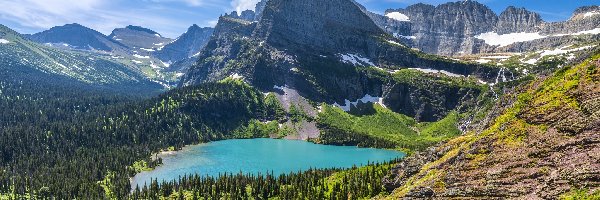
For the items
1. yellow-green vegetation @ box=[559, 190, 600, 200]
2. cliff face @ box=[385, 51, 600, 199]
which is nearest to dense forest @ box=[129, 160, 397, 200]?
cliff face @ box=[385, 51, 600, 199]

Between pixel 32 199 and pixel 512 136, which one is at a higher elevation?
pixel 512 136

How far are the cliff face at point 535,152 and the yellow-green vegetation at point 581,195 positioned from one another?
738mm

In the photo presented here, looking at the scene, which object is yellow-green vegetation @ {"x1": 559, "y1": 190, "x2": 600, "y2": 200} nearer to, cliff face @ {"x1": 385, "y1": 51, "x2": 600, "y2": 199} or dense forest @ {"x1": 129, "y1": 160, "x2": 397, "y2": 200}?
cliff face @ {"x1": 385, "y1": 51, "x2": 600, "y2": 199}

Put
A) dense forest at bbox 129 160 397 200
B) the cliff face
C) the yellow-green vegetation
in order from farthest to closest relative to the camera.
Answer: dense forest at bbox 129 160 397 200, the cliff face, the yellow-green vegetation

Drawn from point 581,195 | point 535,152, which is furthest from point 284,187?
point 581,195

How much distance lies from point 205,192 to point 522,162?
11632 cm

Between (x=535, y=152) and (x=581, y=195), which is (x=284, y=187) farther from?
(x=581, y=195)

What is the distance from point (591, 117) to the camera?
60.4 metres

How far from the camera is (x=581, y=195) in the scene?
52.3m

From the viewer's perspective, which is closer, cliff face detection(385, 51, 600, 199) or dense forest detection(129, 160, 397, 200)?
cliff face detection(385, 51, 600, 199)

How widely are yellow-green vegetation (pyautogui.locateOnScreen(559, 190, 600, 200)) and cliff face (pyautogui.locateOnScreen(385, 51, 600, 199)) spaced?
738 millimetres

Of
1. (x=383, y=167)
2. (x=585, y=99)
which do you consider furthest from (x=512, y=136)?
(x=383, y=167)

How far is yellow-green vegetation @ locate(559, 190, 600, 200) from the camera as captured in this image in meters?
50.7

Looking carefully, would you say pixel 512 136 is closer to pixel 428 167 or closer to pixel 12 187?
pixel 428 167
